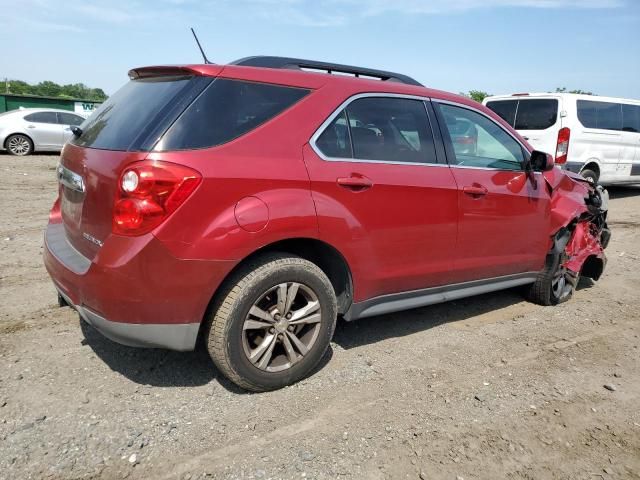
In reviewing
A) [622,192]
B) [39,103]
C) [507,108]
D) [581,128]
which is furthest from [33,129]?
[622,192]

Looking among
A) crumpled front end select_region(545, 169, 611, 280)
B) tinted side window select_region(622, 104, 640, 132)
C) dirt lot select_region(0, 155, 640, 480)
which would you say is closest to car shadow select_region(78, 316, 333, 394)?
dirt lot select_region(0, 155, 640, 480)

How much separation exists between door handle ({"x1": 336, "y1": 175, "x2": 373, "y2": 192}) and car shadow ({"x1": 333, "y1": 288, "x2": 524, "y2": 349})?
1201 mm

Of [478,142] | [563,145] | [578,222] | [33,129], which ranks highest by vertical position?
[478,142]

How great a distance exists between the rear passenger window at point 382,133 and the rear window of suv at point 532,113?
672cm

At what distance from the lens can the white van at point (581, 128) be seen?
9297 millimetres

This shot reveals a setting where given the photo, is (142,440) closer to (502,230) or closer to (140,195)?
(140,195)

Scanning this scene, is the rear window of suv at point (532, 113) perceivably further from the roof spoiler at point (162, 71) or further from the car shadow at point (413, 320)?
the roof spoiler at point (162, 71)

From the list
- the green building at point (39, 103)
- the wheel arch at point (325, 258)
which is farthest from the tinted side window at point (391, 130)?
the green building at point (39, 103)

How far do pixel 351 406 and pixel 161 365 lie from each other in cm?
121

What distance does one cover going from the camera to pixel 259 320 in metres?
2.87

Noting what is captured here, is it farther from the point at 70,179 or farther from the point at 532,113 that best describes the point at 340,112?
the point at 532,113

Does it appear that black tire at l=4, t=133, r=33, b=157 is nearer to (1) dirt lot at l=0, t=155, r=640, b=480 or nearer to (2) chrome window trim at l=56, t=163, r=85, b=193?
(1) dirt lot at l=0, t=155, r=640, b=480

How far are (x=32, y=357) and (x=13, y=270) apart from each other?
1.93 m

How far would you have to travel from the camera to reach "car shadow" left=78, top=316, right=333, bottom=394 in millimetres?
3090
